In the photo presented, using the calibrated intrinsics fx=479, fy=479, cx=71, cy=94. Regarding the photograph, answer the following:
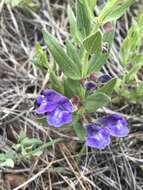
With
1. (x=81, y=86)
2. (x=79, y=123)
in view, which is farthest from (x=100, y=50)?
(x=79, y=123)

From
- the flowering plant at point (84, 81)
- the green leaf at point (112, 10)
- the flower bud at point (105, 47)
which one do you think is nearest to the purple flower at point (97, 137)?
the flowering plant at point (84, 81)

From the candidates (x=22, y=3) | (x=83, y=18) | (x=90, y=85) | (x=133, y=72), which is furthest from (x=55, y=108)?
(x=22, y=3)

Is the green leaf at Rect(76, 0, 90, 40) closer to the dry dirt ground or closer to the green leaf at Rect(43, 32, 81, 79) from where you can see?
the green leaf at Rect(43, 32, 81, 79)

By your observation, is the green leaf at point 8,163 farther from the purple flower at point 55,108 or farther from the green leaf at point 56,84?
the green leaf at point 56,84

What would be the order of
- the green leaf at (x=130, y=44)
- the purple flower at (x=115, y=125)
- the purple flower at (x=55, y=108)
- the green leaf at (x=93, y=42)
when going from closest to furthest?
1. the green leaf at (x=93, y=42)
2. the purple flower at (x=55, y=108)
3. the purple flower at (x=115, y=125)
4. the green leaf at (x=130, y=44)

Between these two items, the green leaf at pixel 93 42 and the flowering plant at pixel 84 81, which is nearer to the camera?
the green leaf at pixel 93 42

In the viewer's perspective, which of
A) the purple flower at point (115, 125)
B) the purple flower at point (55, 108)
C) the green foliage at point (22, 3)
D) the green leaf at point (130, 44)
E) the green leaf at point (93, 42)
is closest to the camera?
the green leaf at point (93, 42)

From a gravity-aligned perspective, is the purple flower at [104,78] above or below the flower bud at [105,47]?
below

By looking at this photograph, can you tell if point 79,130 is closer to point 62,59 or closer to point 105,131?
point 105,131
